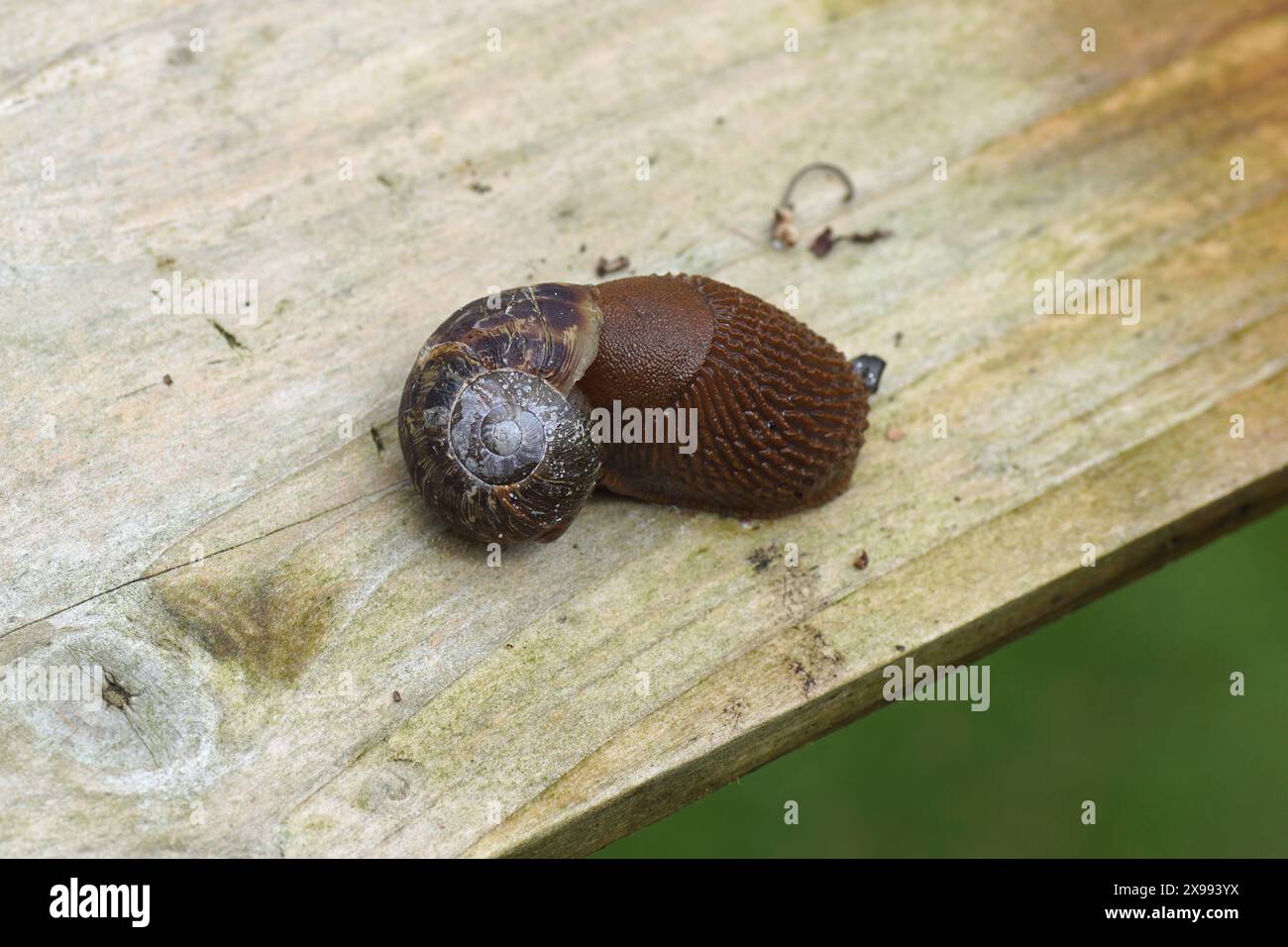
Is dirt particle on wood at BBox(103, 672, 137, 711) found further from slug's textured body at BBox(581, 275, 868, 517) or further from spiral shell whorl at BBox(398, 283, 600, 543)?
slug's textured body at BBox(581, 275, 868, 517)

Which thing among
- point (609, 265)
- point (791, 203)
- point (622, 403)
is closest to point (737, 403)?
point (622, 403)

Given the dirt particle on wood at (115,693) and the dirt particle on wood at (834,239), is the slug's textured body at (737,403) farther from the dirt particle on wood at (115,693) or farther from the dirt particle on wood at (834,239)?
the dirt particle on wood at (115,693)

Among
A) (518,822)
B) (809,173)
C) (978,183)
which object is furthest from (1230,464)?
(518,822)

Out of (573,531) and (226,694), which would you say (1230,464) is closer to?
(573,531)

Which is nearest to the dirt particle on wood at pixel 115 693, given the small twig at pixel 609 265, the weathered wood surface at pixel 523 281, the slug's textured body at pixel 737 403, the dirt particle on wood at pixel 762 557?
the weathered wood surface at pixel 523 281

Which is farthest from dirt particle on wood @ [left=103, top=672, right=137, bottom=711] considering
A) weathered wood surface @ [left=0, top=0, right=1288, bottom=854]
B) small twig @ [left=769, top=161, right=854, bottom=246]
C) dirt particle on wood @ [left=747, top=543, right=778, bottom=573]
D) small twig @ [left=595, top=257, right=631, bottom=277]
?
small twig @ [left=769, top=161, right=854, bottom=246]

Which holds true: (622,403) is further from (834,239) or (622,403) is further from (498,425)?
(834,239)
